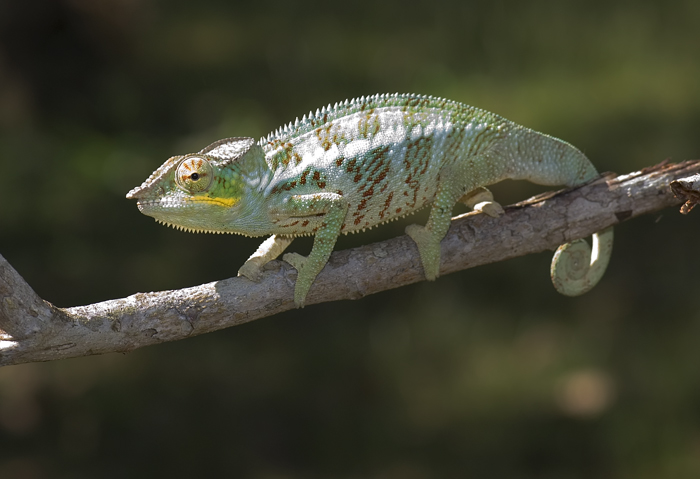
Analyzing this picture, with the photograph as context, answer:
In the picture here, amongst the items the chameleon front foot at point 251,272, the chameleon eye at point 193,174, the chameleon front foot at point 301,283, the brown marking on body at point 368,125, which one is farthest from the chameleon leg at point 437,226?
the chameleon eye at point 193,174

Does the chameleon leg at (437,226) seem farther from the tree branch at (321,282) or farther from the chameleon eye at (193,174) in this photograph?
the chameleon eye at (193,174)

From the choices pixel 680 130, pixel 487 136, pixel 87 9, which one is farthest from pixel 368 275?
pixel 87 9

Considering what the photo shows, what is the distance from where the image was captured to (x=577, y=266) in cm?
283

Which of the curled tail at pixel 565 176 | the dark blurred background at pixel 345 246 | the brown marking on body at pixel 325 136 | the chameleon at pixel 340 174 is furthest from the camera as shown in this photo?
the dark blurred background at pixel 345 246

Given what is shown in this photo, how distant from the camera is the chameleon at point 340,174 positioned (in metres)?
2.28

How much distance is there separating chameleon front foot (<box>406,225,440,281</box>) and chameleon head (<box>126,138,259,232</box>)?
1.96 feet

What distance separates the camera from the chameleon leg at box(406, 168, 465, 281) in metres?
2.52

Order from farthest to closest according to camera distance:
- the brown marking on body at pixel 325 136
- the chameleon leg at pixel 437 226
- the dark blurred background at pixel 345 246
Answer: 1. the dark blurred background at pixel 345 246
2. the chameleon leg at pixel 437 226
3. the brown marking on body at pixel 325 136

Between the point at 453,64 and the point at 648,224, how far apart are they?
2150 millimetres

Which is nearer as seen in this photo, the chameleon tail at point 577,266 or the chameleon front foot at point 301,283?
the chameleon front foot at point 301,283

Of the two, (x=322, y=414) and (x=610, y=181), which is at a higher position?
(x=610, y=181)

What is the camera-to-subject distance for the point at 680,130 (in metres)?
5.77

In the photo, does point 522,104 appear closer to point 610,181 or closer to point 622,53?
point 622,53

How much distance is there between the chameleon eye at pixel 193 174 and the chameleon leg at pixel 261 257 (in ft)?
0.98
